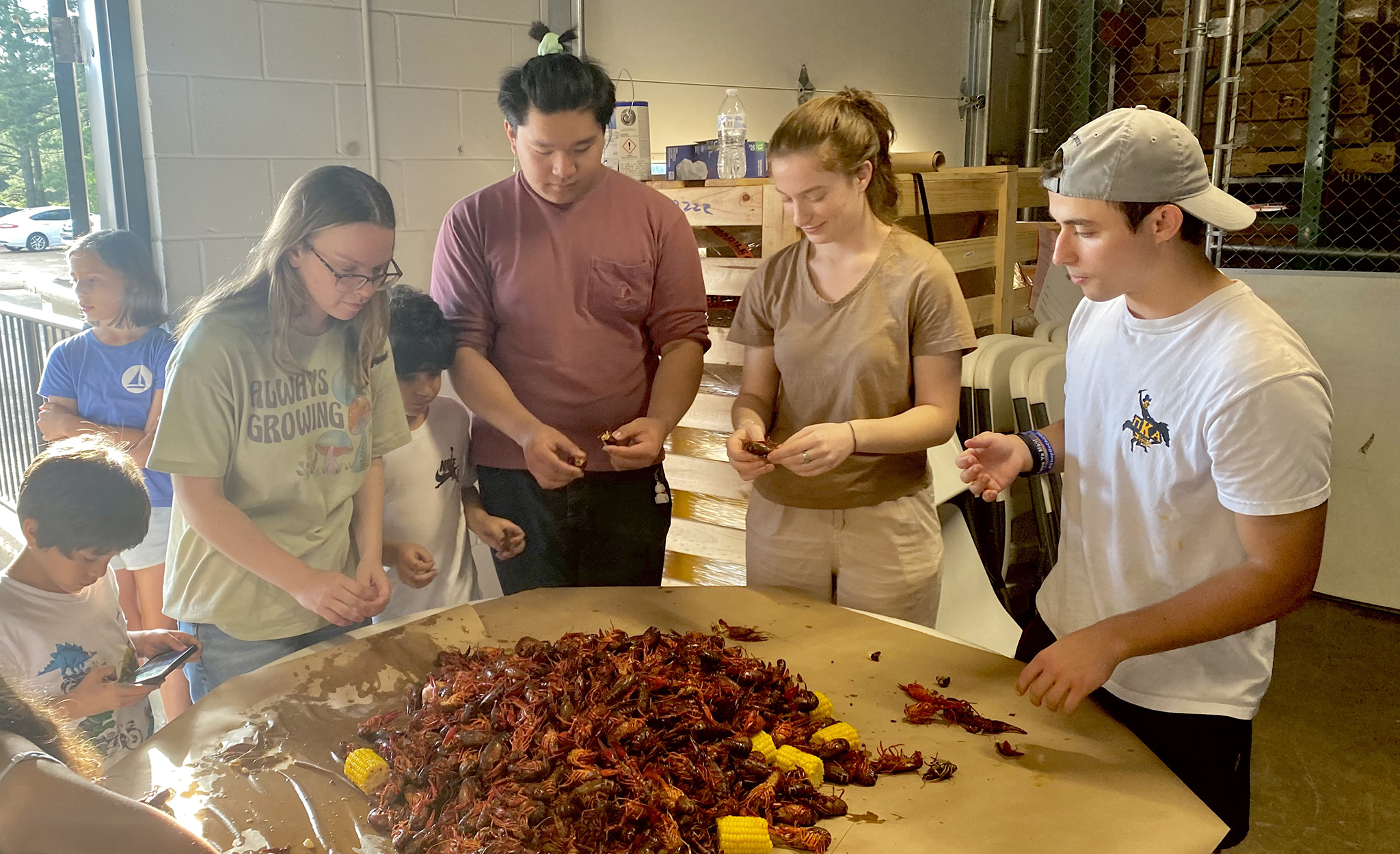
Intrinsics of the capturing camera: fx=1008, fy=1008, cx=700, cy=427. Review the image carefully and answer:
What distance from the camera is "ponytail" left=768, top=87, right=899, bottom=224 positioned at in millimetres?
1971

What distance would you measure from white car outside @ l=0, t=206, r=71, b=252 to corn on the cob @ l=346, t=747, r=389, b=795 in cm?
76

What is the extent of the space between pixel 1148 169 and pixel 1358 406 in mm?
3611

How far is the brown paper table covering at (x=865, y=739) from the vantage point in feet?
4.23

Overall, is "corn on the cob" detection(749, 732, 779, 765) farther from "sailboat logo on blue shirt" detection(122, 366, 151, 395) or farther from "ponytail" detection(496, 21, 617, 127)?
"ponytail" detection(496, 21, 617, 127)

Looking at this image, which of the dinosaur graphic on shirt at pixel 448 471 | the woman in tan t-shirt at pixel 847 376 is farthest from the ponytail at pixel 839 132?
the dinosaur graphic on shirt at pixel 448 471

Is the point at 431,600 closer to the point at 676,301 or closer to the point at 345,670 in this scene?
the point at 345,670

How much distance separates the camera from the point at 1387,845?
9.52 feet

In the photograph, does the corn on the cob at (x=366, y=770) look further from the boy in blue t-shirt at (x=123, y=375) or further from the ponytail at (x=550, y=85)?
the ponytail at (x=550, y=85)

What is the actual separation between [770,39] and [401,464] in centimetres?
344

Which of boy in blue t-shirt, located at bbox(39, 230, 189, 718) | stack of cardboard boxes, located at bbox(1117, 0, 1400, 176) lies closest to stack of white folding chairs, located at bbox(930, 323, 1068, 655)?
stack of cardboard boxes, located at bbox(1117, 0, 1400, 176)

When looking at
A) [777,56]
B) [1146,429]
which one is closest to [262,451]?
[1146,429]

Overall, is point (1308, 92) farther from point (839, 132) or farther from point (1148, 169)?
point (1148, 169)

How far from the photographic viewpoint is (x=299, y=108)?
149 centimetres

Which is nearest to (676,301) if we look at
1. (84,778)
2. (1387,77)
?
(84,778)
